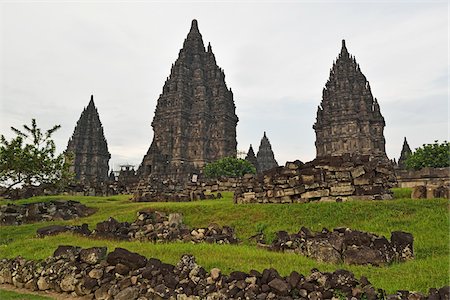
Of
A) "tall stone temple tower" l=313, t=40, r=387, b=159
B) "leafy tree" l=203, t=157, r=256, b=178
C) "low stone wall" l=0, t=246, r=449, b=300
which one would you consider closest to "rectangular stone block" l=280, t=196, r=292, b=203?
"low stone wall" l=0, t=246, r=449, b=300

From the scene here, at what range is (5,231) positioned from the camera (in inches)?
653

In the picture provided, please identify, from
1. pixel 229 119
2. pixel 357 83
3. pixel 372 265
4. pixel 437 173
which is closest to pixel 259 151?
pixel 229 119

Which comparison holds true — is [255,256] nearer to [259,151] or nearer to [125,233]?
[125,233]

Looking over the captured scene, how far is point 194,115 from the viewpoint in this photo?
7200cm

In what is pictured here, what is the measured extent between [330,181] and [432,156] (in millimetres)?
29171

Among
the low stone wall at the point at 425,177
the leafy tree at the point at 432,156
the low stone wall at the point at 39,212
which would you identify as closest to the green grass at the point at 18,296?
the low stone wall at the point at 39,212

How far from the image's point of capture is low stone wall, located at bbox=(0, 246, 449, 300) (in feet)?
21.1

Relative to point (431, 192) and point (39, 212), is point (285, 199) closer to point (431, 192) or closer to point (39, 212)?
point (431, 192)

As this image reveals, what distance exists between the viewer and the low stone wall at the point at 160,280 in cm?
643

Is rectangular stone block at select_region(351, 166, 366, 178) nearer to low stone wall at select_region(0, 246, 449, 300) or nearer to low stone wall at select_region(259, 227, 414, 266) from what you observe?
low stone wall at select_region(259, 227, 414, 266)

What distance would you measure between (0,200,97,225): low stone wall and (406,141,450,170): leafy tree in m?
35.6

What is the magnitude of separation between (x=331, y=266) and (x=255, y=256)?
2.00 m

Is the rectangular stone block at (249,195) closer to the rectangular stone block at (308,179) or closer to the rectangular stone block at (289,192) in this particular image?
the rectangular stone block at (289,192)

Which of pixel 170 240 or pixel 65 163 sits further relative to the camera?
pixel 65 163
